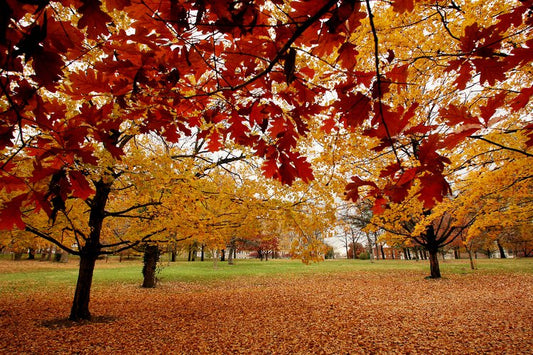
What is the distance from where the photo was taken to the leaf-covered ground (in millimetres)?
4727

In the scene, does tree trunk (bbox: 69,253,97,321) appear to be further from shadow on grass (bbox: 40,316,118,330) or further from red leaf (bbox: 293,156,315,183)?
red leaf (bbox: 293,156,315,183)

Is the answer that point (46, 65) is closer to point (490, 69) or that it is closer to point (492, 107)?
point (492, 107)

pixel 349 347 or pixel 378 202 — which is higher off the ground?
pixel 378 202

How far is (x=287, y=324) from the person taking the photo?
20.0 ft

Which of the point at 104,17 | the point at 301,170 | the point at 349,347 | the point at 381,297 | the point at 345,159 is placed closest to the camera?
the point at 104,17

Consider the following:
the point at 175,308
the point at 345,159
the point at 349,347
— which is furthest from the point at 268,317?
the point at 345,159

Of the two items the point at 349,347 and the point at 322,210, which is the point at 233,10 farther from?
the point at 349,347

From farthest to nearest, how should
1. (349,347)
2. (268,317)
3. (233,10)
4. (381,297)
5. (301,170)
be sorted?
1. (381,297)
2. (268,317)
3. (349,347)
4. (301,170)
5. (233,10)

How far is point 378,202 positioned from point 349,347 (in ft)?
13.9

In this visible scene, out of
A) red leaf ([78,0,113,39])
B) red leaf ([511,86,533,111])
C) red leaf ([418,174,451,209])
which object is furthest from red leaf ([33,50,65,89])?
red leaf ([511,86,533,111])

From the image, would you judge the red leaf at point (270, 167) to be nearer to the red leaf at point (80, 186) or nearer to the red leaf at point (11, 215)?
the red leaf at point (80, 186)

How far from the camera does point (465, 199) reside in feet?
22.9

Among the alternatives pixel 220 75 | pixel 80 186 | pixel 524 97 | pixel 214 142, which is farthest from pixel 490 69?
pixel 80 186


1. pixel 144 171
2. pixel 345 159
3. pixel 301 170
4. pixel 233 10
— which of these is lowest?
pixel 301 170
